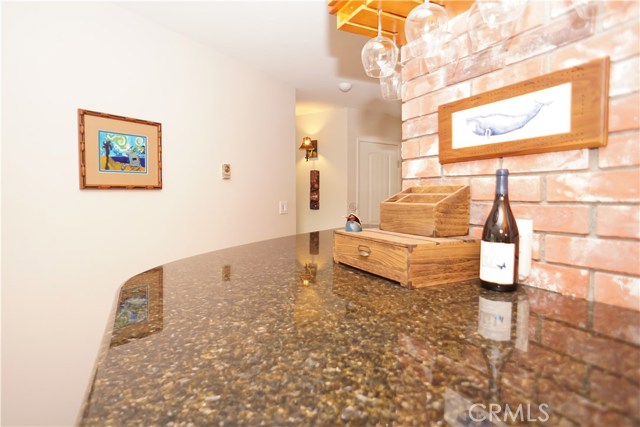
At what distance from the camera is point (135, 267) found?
212 centimetres

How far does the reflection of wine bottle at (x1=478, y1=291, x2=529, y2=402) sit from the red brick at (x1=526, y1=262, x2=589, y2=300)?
10cm

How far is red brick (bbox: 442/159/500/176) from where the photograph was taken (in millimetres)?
949

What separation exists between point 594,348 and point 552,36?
0.71 meters

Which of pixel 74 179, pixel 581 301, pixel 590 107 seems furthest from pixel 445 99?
pixel 74 179

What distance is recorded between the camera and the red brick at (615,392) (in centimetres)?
34

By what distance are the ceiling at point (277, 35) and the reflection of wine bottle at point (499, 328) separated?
1895 millimetres

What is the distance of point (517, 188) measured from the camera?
872 mm

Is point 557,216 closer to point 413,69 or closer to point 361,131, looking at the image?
point 413,69

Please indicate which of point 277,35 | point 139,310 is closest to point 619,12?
point 139,310

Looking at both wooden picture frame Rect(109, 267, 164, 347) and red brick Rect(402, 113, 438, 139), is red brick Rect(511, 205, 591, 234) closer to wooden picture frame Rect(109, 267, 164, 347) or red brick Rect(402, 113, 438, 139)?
red brick Rect(402, 113, 438, 139)

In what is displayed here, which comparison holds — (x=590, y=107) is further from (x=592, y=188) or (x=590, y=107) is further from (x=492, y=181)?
(x=492, y=181)

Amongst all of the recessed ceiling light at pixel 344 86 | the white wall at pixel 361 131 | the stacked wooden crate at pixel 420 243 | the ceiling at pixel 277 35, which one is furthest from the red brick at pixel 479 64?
the white wall at pixel 361 131

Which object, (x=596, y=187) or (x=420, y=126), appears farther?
(x=420, y=126)

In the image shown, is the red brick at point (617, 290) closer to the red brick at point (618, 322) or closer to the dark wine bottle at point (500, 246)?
the red brick at point (618, 322)
